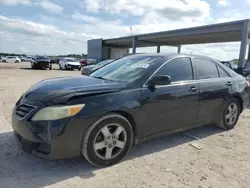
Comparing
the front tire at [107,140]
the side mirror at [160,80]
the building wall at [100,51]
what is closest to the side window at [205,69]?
the side mirror at [160,80]

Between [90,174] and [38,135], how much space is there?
0.81m

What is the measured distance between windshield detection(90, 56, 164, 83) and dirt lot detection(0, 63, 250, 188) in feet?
3.89

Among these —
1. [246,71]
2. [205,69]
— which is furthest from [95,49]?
[205,69]

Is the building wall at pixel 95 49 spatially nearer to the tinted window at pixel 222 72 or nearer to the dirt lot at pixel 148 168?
the tinted window at pixel 222 72

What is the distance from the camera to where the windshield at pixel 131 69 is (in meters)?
3.43

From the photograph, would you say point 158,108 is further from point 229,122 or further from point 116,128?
point 229,122

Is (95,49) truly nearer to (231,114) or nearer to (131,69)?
(231,114)

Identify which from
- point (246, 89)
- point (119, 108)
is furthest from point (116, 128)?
point (246, 89)

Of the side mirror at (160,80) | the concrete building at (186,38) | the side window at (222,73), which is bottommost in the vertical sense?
the side mirror at (160,80)

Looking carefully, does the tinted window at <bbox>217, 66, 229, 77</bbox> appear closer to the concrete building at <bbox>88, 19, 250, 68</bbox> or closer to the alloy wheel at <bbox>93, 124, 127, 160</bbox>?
the alloy wheel at <bbox>93, 124, 127, 160</bbox>

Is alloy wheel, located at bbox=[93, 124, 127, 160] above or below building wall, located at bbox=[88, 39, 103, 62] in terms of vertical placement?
below

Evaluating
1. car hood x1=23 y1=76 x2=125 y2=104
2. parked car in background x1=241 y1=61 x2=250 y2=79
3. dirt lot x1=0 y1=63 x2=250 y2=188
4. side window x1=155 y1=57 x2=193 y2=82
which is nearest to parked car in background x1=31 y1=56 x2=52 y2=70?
parked car in background x1=241 y1=61 x2=250 y2=79

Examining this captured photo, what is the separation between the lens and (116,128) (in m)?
3.01

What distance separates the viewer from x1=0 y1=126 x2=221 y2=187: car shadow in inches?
102
